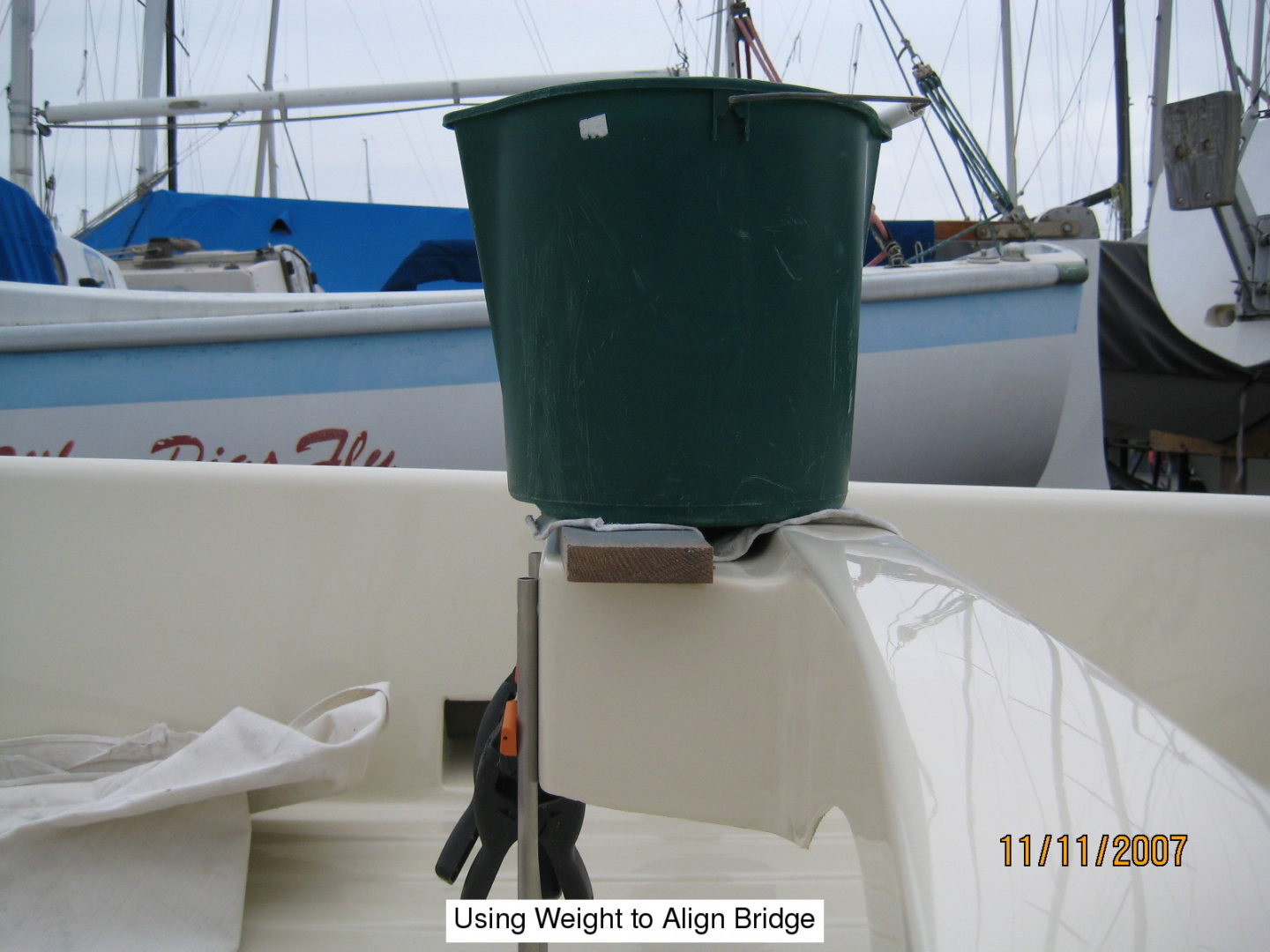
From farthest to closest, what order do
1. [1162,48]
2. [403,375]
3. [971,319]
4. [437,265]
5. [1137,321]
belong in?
[1162,48]
[437,265]
[1137,321]
[971,319]
[403,375]

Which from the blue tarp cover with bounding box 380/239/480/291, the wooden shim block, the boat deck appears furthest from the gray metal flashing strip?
the wooden shim block

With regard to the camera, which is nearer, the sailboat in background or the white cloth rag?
the white cloth rag

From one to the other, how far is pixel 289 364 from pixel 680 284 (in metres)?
2.91

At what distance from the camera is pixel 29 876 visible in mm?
1414

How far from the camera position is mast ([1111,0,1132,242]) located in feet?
35.3

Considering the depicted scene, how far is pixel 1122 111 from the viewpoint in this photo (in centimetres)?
1112

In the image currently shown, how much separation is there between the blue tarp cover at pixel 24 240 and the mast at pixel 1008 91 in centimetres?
894

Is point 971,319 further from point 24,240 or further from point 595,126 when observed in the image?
point 24,240

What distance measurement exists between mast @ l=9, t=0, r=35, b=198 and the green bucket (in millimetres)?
5579

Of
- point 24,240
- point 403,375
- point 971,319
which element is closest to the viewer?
point 403,375

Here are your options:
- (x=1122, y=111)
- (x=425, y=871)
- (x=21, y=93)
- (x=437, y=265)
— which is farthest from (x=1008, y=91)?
(x=425, y=871)

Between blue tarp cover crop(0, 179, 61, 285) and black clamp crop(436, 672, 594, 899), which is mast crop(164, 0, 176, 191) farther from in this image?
black clamp crop(436, 672, 594, 899)

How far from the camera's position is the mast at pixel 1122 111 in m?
10.8

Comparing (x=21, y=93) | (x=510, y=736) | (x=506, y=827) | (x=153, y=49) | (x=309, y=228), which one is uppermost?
(x=153, y=49)
